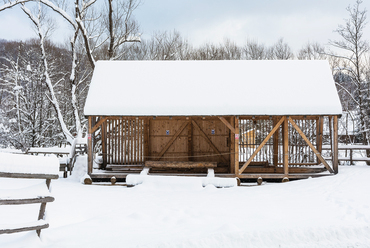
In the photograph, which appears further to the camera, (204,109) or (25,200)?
(204,109)

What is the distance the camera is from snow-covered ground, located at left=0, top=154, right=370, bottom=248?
5.28 metres

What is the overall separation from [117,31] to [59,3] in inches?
171

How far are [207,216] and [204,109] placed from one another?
5.21 metres

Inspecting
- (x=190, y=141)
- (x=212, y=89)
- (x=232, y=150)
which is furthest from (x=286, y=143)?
(x=190, y=141)

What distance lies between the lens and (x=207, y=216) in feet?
22.3

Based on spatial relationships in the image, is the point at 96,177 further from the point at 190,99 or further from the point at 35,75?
the point at 35,75

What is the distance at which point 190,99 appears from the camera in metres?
11.7

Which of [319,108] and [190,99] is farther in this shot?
[190,99]

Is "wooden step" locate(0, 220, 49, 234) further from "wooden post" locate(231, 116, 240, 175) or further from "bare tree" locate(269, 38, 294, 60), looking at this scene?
"bare tree" locate(269, 38, 294, 60)

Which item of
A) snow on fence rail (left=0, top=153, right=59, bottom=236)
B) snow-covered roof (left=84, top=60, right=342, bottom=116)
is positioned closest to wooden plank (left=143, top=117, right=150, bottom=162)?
snow-covered roof (left=84, top=60, right=342, bottom=116)

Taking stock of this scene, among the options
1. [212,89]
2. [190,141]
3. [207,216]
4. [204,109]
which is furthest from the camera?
[190,141]

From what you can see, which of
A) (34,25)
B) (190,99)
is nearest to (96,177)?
(190,99)

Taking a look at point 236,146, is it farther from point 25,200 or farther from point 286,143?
point 25,200

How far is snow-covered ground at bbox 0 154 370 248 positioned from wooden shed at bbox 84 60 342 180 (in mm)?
2045
